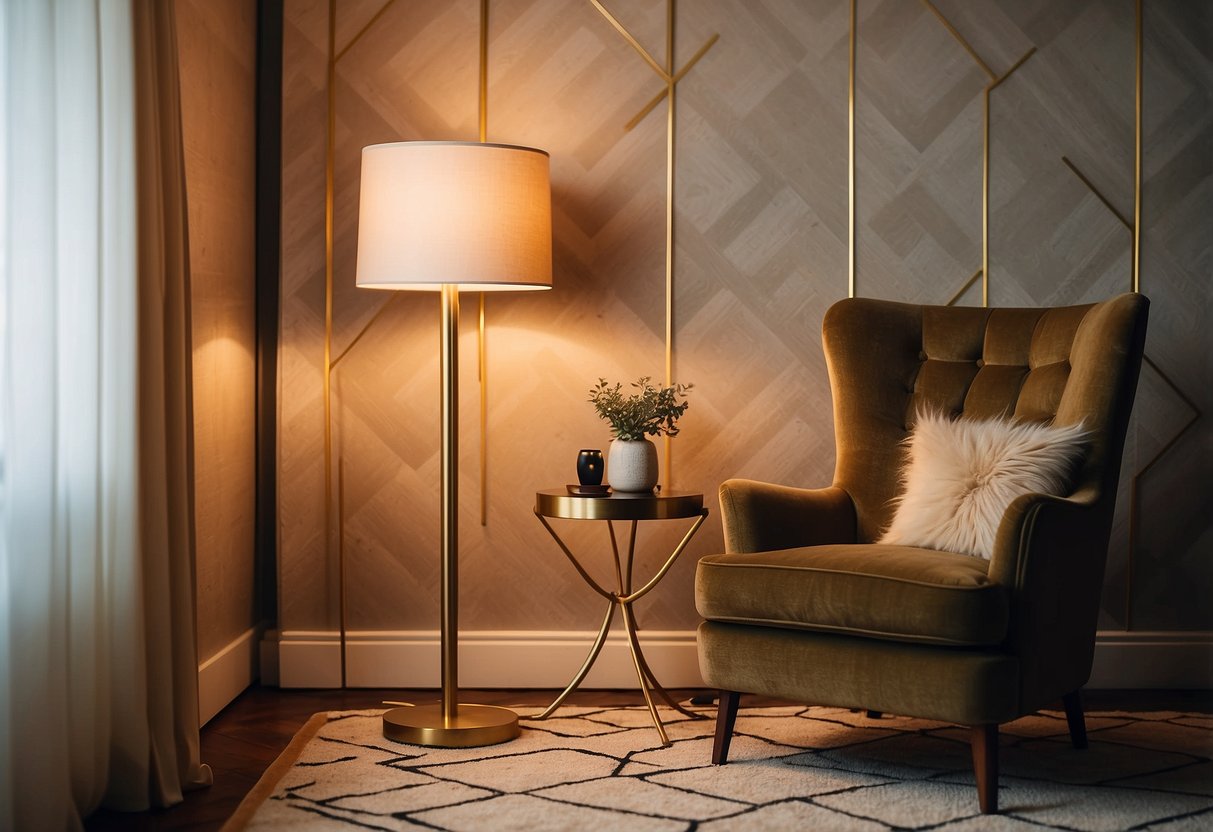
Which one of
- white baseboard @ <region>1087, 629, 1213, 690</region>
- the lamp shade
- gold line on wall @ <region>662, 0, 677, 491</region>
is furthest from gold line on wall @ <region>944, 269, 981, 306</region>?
the lamp shade

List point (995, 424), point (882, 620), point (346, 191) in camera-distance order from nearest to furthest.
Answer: point (882, 620), point (995, 424), point (346, 191)

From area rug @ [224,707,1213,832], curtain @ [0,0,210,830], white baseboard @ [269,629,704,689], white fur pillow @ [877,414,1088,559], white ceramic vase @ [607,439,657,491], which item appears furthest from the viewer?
white baseboard @ [269,629,704,689]

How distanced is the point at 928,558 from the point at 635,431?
0.83 meters

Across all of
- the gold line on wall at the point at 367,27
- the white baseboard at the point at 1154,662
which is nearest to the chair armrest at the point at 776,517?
the white baseboard at the point at 1154,662

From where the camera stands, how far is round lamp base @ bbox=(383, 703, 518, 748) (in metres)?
2.81

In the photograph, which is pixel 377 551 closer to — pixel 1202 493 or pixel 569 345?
pixel 569 345

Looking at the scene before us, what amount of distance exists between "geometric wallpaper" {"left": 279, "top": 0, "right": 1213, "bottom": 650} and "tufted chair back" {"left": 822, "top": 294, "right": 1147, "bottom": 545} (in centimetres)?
38

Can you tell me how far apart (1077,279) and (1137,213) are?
26 cm

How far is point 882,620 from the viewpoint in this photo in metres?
2.38

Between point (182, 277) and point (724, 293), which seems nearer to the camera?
point (182, 277)

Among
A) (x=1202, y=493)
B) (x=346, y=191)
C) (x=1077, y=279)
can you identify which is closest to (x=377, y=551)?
(x=346, y=191)

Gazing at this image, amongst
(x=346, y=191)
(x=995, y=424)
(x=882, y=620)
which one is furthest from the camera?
(x=346, y=191)

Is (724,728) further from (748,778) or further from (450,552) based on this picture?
(450,552)

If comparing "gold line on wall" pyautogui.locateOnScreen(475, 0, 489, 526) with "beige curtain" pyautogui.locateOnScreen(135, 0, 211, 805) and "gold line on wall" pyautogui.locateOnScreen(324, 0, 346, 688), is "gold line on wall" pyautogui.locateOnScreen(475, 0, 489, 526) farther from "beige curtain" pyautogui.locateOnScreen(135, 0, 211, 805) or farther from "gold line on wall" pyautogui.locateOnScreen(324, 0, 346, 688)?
"beige curtain" pyautogui.locateOnScreen(135, 0, 211, 805)
